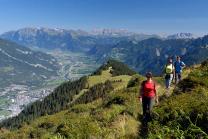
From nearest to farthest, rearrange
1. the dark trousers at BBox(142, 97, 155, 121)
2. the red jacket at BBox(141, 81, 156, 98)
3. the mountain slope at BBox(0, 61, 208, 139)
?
the mountain slope at BBox(0, 61, 208, 139) → the dark trousers at BBox(142, 97, 155, 121) → the red jacket at BBox(141, 81, 156, 98)

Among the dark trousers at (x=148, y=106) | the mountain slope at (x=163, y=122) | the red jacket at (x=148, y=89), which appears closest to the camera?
the mountain slope at (x=163, y=122)

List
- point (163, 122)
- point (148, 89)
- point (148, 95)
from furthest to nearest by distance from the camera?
1. point (148, 89)
2. point (148, 95)
3. point (163, 122)

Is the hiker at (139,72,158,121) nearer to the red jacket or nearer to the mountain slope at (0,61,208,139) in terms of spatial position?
the red jacket

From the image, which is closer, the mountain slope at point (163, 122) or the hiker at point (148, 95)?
the mountain slope at point (163, 122)

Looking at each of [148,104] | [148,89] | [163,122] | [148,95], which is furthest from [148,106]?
[163,122]

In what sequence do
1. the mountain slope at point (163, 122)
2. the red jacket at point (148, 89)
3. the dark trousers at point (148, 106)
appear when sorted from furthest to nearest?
1. the red jacket at point (148, 89)
2. the dark trousers at point (148, 106)
3. the mountain slope at point (163, 122)

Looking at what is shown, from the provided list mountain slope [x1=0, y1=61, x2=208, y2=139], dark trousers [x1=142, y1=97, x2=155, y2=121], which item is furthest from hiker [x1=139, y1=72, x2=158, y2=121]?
mountain slope [x1=0, y1=61, x2=208, y2=139]

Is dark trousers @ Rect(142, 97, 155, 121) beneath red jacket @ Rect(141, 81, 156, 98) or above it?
beneath

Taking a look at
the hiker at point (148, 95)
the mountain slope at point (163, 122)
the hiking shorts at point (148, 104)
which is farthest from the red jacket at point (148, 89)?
the mountain slope at point (163, 122)

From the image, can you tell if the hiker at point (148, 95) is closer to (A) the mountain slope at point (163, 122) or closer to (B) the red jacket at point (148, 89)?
(B) the red jacket at point (148, 89)

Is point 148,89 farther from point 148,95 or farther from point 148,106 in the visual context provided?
point 148,106

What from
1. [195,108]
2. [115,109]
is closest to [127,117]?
[115,109]

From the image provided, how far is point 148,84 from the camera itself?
81.1 feet

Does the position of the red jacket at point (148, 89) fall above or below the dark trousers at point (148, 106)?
above
